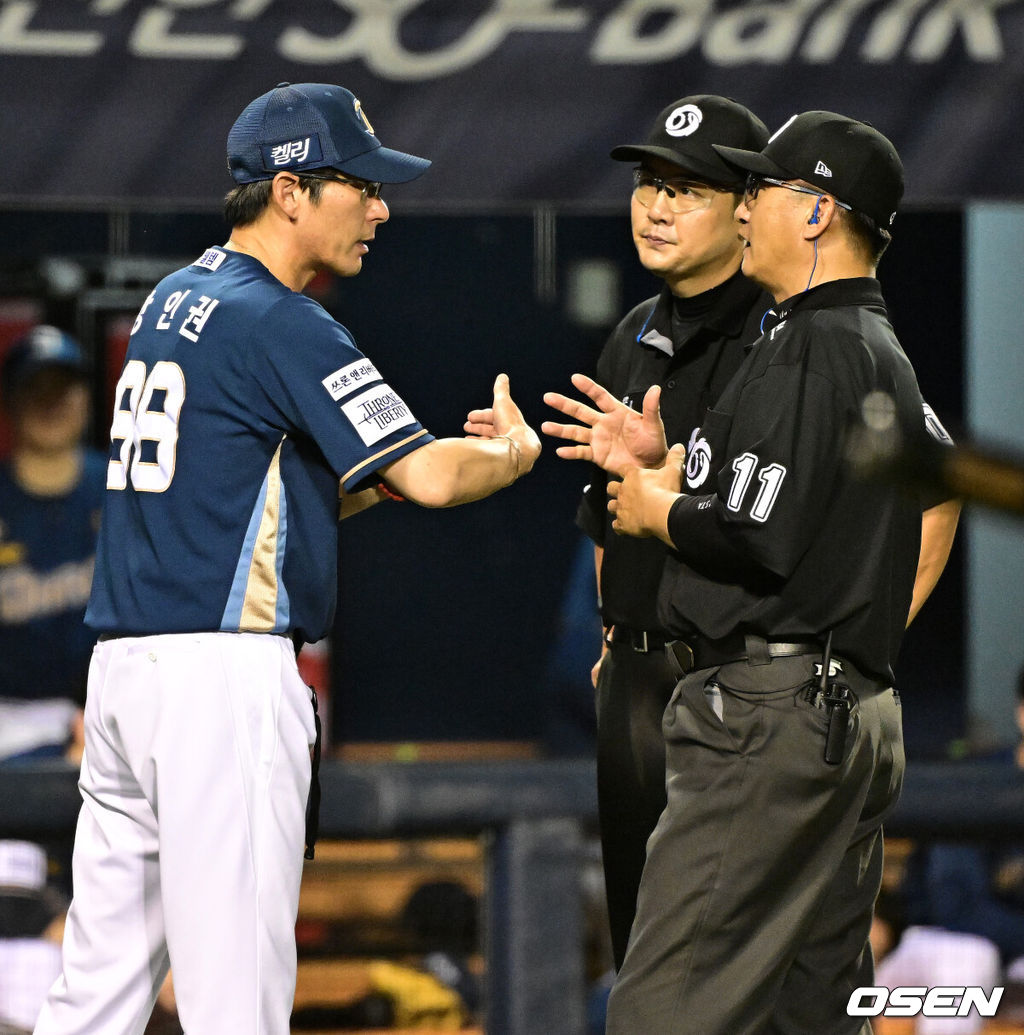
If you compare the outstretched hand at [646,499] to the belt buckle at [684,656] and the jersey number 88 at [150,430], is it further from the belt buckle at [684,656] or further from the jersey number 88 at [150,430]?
the jersey number 88 at [150,430]

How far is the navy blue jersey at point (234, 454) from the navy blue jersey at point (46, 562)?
2540 mm

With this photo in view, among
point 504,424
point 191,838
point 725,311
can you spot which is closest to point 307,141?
point 504,424

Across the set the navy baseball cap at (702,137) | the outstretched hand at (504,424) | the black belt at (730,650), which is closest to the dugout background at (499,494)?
the navy baseball cap at (702,137)

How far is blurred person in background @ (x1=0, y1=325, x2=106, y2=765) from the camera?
455 cm

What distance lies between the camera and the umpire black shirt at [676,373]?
2.47 metres

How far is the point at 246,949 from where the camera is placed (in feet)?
6.49

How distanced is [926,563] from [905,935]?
2.46ft

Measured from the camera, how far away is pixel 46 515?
459cm

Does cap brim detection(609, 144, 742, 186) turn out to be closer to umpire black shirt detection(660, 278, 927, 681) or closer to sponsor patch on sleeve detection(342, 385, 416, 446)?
umpire black shirt detection(660, 278, 927, 681)

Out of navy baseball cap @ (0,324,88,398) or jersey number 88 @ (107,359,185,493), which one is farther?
navy baseball cap @ (0,324,88,398)

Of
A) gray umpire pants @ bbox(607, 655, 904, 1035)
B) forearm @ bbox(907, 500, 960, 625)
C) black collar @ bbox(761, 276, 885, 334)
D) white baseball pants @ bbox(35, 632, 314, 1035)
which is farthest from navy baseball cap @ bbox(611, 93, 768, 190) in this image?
white baseball pants @ bbox(35, 632, 314, 1035)

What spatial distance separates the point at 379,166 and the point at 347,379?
0.37 m

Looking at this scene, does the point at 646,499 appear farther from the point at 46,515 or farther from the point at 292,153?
the point at 46,515

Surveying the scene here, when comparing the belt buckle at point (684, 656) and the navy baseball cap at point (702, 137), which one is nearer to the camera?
the belt buckle at point (684, 656)
